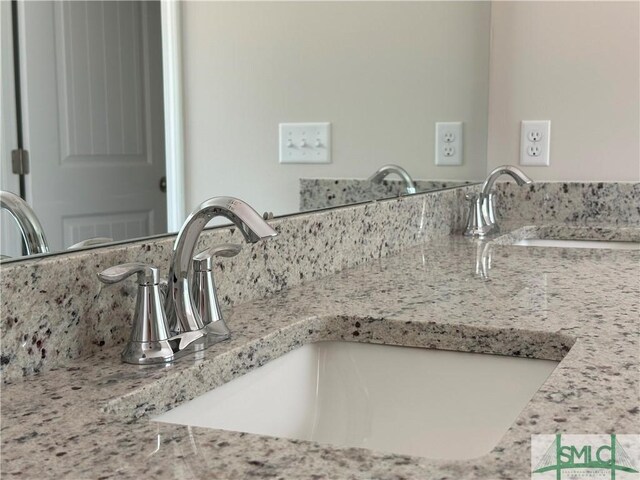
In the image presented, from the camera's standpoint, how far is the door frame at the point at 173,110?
926 millimetres

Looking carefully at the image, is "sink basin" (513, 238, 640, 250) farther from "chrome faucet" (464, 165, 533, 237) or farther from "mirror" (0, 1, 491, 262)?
"mirror" (0, 1, 491, 262)

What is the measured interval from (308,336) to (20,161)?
428mm

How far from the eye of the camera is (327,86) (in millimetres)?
1474

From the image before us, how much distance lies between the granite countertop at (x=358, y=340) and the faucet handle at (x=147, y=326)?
0.6 inches

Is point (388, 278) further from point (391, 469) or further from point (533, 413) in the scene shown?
point (391, 469)

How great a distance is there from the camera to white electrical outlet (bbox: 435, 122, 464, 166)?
1916 mm

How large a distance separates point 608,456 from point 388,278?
29.5 inches

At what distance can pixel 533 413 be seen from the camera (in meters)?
0.67

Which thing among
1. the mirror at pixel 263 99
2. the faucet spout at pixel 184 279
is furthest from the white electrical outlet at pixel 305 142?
the faucet spout at pixel 184 279

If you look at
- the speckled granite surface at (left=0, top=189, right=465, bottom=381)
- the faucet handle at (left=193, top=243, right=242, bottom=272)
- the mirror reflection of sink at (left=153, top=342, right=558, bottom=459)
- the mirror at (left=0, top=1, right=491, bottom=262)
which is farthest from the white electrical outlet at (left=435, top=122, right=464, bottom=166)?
the faucet handle at (left=193, top=243, right=242, bottom=272)

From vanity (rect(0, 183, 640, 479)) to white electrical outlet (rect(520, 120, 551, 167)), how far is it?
0.64 m

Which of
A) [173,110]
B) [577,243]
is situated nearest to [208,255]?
[173,110]

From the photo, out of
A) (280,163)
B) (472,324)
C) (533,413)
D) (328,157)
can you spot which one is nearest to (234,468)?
(533,413)

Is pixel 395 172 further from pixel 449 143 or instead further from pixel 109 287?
pixel 109 287
